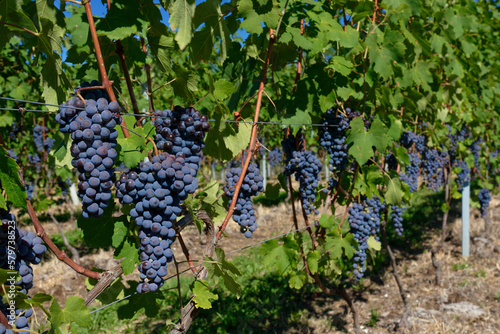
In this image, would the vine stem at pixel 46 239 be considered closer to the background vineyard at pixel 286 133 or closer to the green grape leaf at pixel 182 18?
the background vineyard at pixel 286 133

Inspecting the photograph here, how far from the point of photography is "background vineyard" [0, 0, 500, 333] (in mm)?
1355

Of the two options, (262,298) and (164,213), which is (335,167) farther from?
(262,298)

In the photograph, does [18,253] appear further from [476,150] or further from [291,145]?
[476,150]

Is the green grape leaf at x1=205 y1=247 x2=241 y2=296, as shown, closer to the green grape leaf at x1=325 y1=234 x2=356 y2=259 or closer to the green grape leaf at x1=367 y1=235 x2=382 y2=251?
the green grape leaf at x1=325 y1=234 x2=356 y2=259

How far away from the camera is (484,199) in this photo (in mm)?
5730

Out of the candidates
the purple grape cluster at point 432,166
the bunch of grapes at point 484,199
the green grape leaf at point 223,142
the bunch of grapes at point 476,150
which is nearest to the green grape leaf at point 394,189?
the green grape leaf at point 223,142

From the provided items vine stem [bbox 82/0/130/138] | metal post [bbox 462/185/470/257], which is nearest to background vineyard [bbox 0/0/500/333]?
vine stem [bbox 82/0/130/138]

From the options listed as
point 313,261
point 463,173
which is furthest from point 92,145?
point 463,173

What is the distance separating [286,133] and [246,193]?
2.57 ft

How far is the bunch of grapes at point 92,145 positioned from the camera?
44.4 inches

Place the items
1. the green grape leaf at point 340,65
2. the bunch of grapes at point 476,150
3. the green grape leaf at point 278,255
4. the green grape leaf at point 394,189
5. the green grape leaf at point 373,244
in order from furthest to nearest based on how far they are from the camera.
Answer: the bunch of grapes at point 476,150 → the green grape leaf at point 373,244 → the green grape leaf at point 394,189 → the green grape leaf at point 278,255 → the green grape leaf at point 340,65

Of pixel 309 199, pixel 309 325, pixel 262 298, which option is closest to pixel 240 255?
pixel 262 298

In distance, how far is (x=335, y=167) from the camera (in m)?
2.56

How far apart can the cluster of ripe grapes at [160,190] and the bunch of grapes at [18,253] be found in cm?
33
